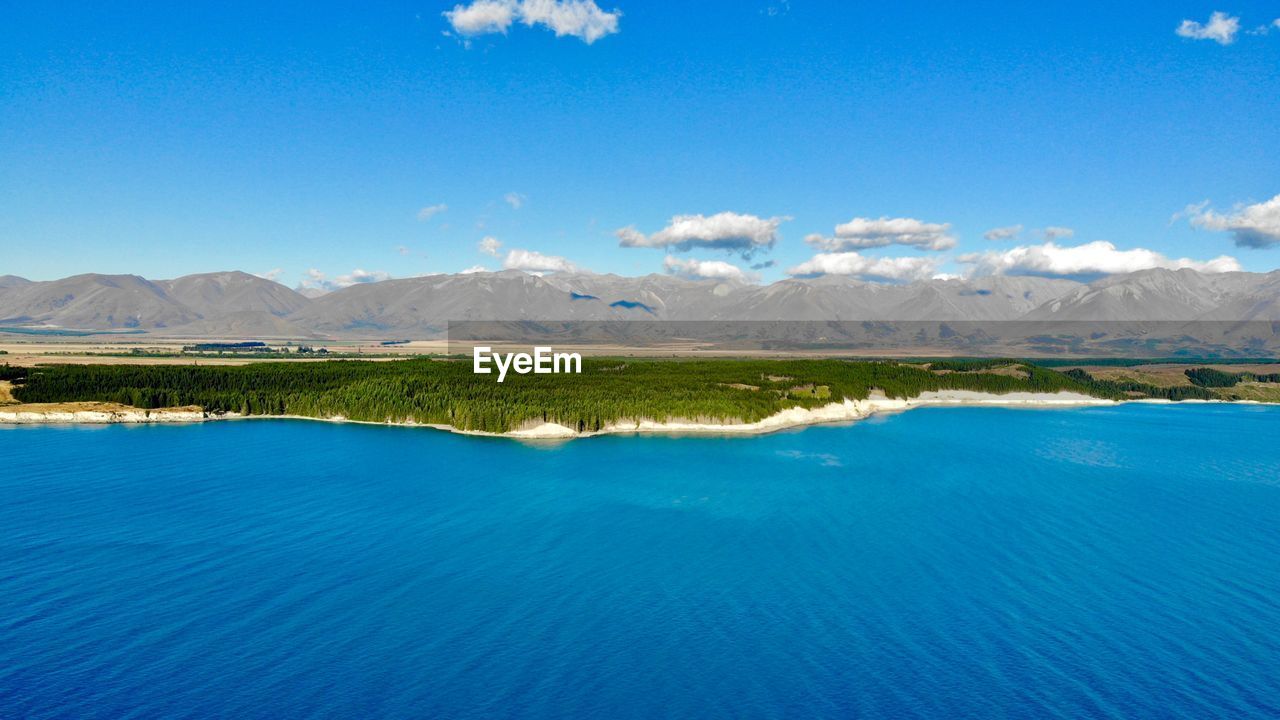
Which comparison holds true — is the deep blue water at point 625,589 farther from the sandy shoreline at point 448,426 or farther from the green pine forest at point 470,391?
the green pine forest at point 470,391

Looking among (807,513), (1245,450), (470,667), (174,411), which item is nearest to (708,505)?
(807,513)

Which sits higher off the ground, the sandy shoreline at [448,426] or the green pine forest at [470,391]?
the green pine forest at [470,391]

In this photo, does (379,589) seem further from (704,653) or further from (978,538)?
(978,538)

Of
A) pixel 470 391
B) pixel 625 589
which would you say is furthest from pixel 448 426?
pixel 625 589

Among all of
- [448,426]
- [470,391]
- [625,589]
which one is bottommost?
[625,589]

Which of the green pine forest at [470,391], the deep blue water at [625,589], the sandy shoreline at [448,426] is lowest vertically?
the deep blue water at [625,589]

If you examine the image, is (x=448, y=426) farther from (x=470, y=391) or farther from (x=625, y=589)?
(x=625, y=589)

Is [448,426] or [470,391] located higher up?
[470,391]

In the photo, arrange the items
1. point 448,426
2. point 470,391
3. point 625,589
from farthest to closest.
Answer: point 470,391 → point 448,426 → point 625,589

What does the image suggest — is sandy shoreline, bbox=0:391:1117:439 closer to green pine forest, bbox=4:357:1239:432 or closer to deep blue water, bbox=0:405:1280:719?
green pine forest, bbox=4:357:1239:432

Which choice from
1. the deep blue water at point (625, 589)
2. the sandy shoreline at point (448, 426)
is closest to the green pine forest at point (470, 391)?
the sandy shoreline at point (448, 426)
